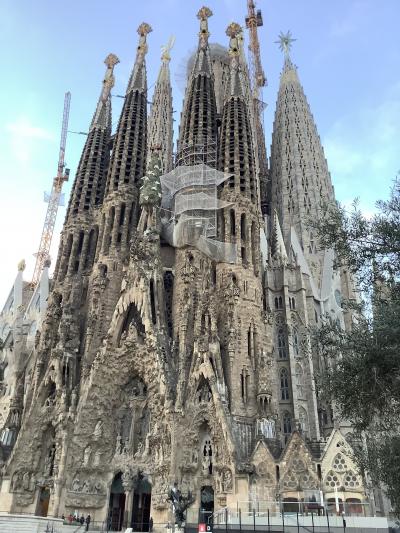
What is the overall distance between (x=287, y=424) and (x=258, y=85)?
46813 millimetres

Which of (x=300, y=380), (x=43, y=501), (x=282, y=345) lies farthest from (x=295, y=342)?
(x=43, y=501)

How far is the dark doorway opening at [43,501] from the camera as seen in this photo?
1042 inches

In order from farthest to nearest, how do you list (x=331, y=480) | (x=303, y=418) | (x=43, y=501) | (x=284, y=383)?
(x=284, y=383), (x=303, y=418), (x=43, y=501), (x=331, y=480)

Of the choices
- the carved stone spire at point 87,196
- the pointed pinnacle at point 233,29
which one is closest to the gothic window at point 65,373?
the carved stone spire at point 87,196

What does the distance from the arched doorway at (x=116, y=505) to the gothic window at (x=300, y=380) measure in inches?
464

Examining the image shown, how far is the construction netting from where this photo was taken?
107 ft

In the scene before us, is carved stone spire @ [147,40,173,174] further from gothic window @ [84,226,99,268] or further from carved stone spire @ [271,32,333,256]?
gothic window @ [84,226,99,268]

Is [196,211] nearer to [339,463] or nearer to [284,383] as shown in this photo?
[284,383]

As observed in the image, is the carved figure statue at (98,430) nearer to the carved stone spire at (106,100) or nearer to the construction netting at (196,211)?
the construction netting at (196,211)

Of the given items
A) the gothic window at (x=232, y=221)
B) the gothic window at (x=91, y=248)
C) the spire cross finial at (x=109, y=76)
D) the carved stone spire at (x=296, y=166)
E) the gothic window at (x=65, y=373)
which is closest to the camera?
the gothic window at (x=65, y=373)

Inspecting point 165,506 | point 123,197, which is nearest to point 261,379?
point 165,506

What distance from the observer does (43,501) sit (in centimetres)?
2673

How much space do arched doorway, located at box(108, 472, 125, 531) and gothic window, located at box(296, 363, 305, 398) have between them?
1179cm

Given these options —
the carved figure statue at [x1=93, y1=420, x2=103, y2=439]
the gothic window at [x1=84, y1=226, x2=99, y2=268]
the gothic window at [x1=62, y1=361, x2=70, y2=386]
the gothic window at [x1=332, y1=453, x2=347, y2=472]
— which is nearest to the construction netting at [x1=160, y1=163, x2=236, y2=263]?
the gothic window at [x1=84, y1=226, x2=99, y2=268]
